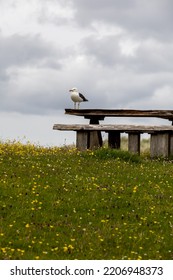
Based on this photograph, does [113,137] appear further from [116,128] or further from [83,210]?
[83,210]

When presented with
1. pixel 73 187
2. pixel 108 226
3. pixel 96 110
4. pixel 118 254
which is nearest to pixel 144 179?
pixel 73 187

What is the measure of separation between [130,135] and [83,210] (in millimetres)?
14640

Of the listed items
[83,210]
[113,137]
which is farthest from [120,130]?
[83,210]

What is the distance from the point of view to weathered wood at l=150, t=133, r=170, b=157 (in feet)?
93.0

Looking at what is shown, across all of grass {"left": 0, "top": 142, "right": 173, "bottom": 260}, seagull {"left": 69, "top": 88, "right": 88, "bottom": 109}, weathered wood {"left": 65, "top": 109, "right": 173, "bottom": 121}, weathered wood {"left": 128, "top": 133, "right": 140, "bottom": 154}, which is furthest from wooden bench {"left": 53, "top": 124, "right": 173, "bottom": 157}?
grass {"left": 0, "top": 142, "right": 173, "bottom": 260}

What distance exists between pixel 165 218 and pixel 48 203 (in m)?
3.06

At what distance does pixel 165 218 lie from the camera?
49.1ft

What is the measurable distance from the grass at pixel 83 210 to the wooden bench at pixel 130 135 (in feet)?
22.0

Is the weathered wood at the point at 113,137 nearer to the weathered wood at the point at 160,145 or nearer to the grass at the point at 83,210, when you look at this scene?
the weathered wood at the point at 160,145

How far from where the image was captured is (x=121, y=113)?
2995 centimetres

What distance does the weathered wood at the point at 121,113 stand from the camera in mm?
29597

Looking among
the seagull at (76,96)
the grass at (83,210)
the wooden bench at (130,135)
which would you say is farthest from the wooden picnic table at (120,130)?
the grass at (83,210)

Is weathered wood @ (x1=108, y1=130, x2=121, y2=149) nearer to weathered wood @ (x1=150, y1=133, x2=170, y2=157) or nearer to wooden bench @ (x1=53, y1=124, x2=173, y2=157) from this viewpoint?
wooden bench @ (x1=53, y1=124, x2=173, y2=157)
